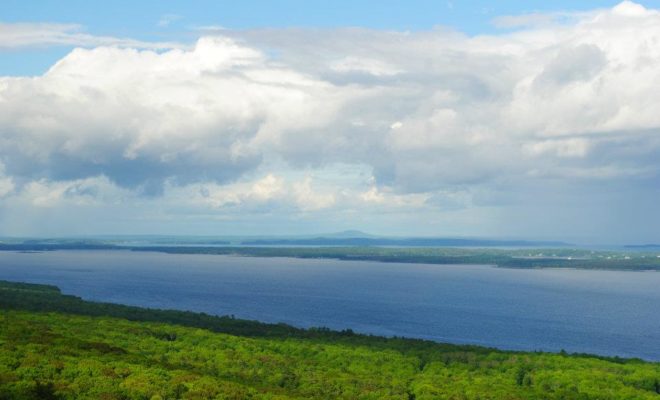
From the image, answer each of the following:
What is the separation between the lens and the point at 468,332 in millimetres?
150000

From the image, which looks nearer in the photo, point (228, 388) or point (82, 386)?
point (82, 386)

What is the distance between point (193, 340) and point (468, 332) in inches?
3043

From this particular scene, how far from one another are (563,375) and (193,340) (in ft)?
155

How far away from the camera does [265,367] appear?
242 ft

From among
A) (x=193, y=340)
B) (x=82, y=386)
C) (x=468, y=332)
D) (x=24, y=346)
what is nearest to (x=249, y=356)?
(x=193, y=340)

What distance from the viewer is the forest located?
156ft

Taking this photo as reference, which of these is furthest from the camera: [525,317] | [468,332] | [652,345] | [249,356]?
[525,317]

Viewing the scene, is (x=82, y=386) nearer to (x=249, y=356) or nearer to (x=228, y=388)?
(x=228, y=388)

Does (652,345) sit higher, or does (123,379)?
(123,379)

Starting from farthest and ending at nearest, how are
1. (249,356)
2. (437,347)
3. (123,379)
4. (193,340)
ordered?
(437,347) < (193,340) < (249,356) < (123,379)

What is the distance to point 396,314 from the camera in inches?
7111

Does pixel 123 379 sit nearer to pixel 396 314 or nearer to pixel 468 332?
pixel 468 332

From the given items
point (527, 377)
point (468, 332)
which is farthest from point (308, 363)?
point (468, 332)

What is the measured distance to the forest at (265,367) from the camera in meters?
47.5
